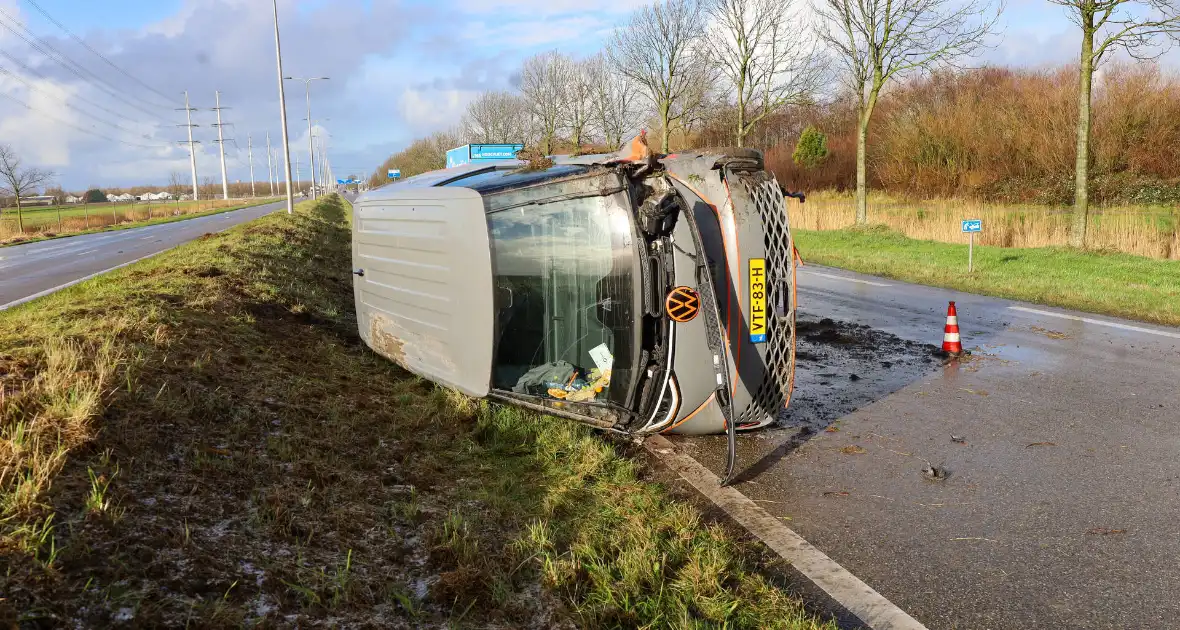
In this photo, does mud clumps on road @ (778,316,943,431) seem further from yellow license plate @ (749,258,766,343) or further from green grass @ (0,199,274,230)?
green grass @ (0,199,274,230)

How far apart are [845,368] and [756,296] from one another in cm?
294

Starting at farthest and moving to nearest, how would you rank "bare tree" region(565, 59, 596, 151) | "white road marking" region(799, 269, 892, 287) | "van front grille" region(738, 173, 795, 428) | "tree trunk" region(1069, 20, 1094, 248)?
"bare tree" region(565, 59, 596, 151)
"tree trunk" region(1069, 20, 1094, 248)
"white road marking" region(799, 269, 892, 287)
"van front grille" region(738, 173, 795, 428)

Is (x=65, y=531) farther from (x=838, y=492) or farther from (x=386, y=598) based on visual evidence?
(x=838, y=492)

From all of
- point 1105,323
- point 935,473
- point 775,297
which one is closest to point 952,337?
point 1105,323

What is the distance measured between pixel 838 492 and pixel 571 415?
170 centimetres

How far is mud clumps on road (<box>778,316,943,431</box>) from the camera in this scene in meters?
5.79

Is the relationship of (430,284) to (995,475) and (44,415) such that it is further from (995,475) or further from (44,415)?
(995,475)

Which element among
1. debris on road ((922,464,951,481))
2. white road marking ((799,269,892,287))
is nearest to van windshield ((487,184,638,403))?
debris on road ((922,464,951,481))

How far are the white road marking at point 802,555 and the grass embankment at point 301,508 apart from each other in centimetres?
28

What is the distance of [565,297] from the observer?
4.84m

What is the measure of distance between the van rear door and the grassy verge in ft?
28.4

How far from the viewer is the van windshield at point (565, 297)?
178 inches

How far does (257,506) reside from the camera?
11.0 ft

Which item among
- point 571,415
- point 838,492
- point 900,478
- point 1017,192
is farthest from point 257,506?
point 1017,192
